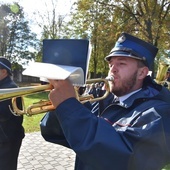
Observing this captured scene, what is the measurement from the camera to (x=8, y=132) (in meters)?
3.84

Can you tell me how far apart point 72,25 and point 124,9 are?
954 centimetres

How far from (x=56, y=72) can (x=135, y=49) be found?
88 cm

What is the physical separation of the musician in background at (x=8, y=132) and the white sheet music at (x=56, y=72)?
1913 mm

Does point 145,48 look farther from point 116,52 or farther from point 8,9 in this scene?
point 8,9

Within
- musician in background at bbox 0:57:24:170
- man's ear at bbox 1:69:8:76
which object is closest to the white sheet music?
musician in background at bbox 0:57:24:170

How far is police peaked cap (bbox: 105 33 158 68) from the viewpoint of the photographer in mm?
2354

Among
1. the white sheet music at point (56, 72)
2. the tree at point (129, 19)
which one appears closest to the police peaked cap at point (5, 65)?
the white sheet music at point (56, 72)

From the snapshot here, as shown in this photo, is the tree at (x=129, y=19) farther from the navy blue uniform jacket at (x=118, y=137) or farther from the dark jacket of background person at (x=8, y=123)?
the navy blue uniform jacket at (x=118, y=137)

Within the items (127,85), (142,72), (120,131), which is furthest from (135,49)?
(120,131)

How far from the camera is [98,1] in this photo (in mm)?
18938

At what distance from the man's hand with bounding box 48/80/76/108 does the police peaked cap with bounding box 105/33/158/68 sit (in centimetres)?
73

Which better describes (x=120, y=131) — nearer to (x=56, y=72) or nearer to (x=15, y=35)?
(x=56, y=72)

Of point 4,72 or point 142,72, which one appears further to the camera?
point 4,72

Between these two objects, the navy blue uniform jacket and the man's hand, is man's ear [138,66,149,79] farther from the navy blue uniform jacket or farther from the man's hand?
the man's hand
